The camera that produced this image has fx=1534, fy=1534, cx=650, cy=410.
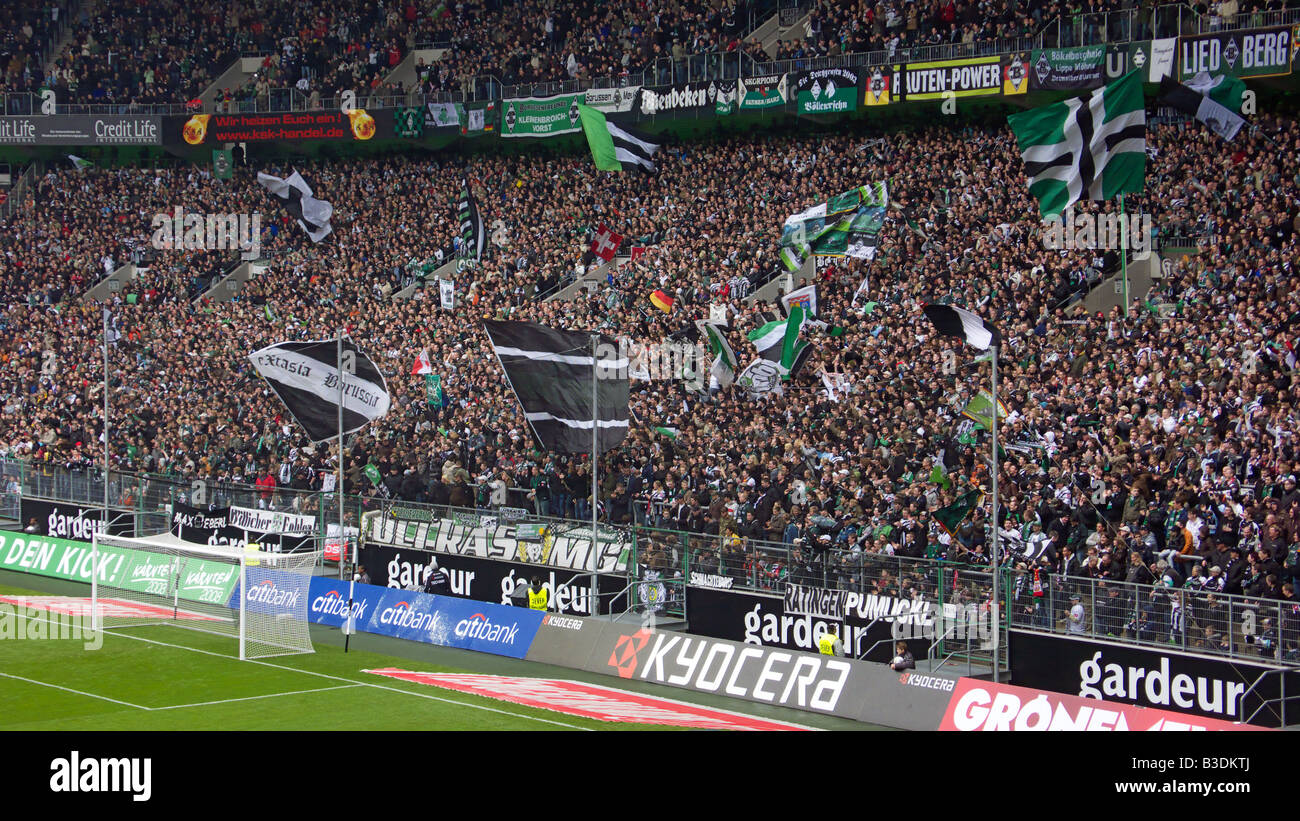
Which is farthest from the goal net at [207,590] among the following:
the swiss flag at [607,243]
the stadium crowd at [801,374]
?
the swiss flag at [607,243]

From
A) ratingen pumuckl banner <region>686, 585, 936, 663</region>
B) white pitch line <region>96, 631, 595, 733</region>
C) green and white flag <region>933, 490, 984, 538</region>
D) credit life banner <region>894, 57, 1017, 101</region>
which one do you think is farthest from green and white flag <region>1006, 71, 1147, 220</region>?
white pitch line <region>96, 631, 595, 733</region>

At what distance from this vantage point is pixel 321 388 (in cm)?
2966

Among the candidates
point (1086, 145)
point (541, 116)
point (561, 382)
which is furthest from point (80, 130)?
point (1086, 145)

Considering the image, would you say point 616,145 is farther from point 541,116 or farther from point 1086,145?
point 1086,145

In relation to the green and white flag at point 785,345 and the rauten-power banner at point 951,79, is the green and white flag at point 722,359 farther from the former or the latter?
the rauten-power banner at point 951,79

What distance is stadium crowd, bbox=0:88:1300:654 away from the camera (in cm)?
2328

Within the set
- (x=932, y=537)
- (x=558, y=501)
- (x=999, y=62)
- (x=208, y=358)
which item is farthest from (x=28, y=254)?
(x=932, y=537)

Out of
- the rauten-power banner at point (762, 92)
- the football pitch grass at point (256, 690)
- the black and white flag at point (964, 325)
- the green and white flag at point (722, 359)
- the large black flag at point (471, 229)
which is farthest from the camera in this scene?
the large black flag at point (471, 229)

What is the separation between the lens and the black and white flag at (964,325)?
69.0 feet

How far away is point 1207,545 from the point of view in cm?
2092

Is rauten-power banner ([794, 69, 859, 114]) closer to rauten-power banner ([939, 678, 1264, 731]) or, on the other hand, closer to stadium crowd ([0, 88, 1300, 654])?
stadium crowd ([0, 88, 1300, 654])

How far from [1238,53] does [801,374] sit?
36.9ft

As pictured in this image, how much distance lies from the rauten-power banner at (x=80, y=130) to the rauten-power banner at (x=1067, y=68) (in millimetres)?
30725

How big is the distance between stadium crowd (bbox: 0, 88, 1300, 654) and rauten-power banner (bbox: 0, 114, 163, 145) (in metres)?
2.31
